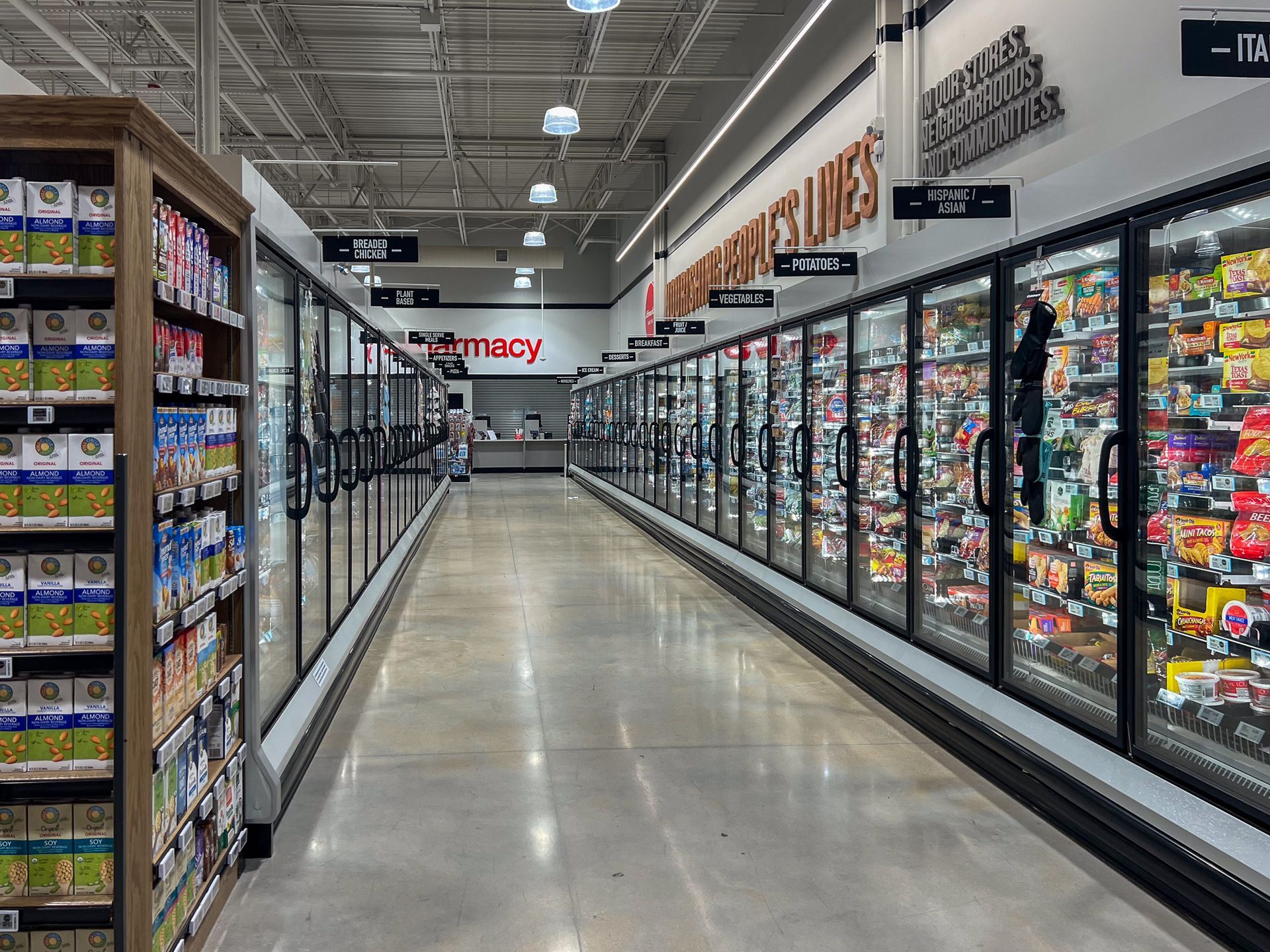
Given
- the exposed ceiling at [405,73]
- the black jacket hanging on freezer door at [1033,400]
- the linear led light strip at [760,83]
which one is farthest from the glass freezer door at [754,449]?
the exposed ceiling at [405,73]

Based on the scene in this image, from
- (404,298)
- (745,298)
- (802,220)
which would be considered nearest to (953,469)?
(745,298)

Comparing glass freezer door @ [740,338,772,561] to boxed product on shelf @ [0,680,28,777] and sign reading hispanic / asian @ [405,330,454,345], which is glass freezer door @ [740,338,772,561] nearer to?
boxed product on shelf @ [0,680,28,777]

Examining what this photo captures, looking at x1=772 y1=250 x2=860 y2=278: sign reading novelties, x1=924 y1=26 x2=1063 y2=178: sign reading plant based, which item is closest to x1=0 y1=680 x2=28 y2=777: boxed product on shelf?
x1=772 y1=250 x2=860 y2=278: sign reading novelties

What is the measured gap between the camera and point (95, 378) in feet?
8.18

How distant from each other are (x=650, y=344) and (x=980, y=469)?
9977 mm

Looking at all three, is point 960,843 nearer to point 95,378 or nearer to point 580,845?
point 580,845

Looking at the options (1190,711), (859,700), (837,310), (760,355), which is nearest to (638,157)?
(760,355)

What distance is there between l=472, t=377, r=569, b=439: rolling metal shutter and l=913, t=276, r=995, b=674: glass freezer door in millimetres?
24226

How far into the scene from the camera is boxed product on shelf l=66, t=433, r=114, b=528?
2504 millimetres

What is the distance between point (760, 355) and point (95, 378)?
682cm

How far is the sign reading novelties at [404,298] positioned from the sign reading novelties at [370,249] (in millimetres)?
2284

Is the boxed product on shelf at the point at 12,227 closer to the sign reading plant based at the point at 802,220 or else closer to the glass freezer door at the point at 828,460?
the glass freezer door at the point at 828,460

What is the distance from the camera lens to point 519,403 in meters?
29.7

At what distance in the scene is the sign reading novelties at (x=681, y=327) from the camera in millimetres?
11141
